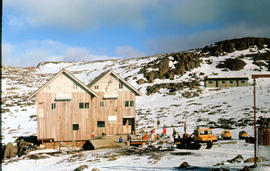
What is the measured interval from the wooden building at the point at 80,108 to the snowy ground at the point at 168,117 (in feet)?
20.1

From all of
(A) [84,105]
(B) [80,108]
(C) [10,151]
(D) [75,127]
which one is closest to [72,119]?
(D) [75,127]

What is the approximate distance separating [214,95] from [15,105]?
5727cm

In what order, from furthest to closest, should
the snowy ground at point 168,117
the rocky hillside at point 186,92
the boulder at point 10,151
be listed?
the rocky hillside at point 186,92
the boulder at point 10,151
the snowy ground at point 168,117

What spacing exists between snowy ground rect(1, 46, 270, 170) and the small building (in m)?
3.66

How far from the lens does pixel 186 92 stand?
8475 centimetres

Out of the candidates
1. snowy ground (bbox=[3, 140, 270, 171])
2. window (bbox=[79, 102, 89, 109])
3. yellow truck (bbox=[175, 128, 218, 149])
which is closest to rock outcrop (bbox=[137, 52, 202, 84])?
window (bbox=[79, 102, 89, 109])

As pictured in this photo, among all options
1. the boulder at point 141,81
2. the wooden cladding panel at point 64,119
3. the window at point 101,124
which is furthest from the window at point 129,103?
the boulder at point 141,81

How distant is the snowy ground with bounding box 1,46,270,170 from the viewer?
24031mm

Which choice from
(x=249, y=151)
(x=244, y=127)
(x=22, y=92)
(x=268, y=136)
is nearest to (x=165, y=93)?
(x=244, y=127)

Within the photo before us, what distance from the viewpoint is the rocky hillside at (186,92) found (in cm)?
5484

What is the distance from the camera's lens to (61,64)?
646 feet

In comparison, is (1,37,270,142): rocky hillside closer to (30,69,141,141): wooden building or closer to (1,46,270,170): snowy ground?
(1,46,270,170): snowy ground

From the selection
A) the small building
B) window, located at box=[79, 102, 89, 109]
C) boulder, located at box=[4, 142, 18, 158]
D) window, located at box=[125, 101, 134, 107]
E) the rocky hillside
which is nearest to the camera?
boulder, located at box=[4, 142, 18, 158]

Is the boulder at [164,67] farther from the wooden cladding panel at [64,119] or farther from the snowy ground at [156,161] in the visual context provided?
the snowy ground at [156,161]
